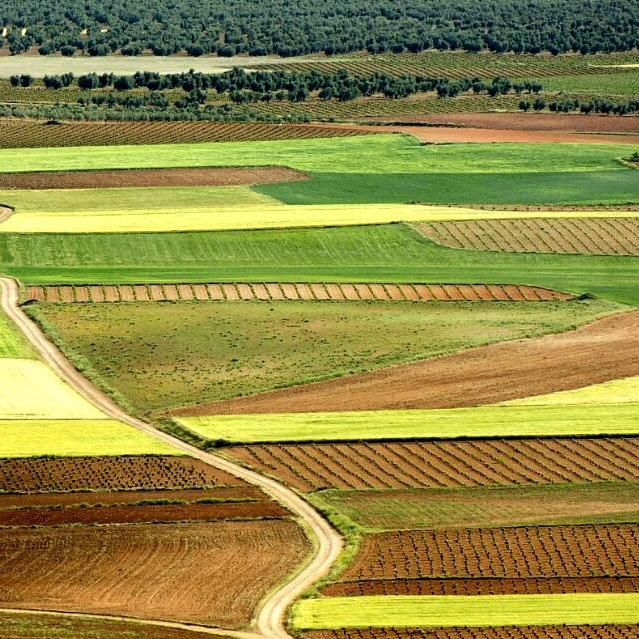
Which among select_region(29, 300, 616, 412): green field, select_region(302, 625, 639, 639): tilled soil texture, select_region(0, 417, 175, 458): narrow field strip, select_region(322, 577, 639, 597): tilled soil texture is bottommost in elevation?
select_region(29, 300, 616, 412): green field

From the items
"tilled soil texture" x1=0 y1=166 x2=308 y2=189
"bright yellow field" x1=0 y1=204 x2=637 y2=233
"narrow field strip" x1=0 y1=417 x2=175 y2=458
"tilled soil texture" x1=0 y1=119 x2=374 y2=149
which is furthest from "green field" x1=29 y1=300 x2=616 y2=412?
"tilled soil texture" x1=0 y1=119 x2=374 y2=149

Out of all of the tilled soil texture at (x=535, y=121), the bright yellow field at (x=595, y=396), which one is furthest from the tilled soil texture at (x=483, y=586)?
the tilled soil texture at (x=535, y=121)

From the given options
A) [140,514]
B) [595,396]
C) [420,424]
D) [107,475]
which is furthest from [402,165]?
[140,514]

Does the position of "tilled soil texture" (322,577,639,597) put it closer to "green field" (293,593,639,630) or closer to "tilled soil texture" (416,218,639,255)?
"green field" (293,593,639,630)

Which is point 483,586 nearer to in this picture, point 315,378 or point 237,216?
point 315,378

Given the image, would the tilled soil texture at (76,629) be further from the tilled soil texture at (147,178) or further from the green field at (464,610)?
the tilled soil texture at (147,178)

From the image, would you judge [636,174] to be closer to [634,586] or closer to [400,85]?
[400,85]

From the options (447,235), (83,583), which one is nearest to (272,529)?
(83,583)
